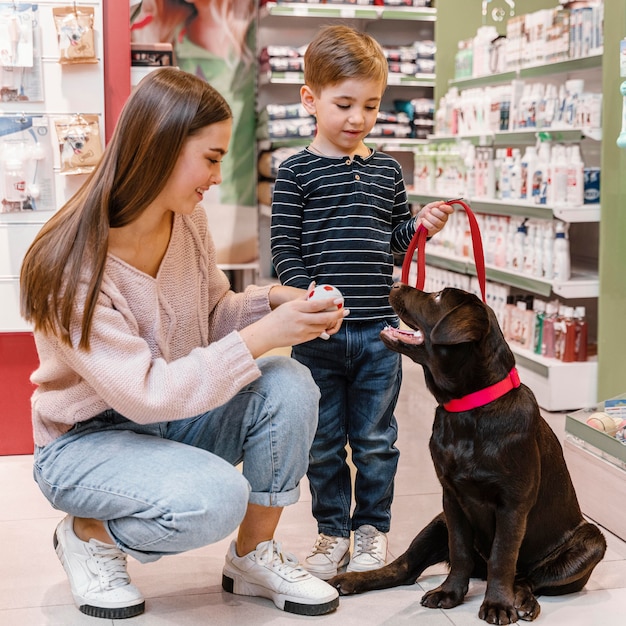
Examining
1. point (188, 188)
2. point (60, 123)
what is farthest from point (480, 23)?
point (188, 188)

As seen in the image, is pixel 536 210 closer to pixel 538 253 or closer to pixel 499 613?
pixel 538 253

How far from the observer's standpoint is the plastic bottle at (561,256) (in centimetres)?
418

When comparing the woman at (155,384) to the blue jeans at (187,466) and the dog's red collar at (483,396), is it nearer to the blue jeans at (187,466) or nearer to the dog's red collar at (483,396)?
the blue jeans at (187,466)

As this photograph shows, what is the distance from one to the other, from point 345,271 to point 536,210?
2129mm

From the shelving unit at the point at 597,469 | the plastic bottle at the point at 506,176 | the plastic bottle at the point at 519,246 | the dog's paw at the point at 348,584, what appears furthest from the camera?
the plastic bottle at the point at 506,176

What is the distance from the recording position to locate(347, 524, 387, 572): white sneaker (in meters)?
2.37

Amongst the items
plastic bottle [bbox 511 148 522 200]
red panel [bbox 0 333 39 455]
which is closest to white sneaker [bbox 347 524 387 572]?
red panel [bbox 0 333 39 455]

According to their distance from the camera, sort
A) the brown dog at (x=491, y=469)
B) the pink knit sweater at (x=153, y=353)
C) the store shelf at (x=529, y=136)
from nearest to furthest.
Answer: the pink knit sweater at (x=153, y=353) → the brown dog at (x=491, y=469) → the store shelf at (x=529, y=136)

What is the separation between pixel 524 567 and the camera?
219cm

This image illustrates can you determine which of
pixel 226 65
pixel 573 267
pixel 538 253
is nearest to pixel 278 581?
pixel 538 253

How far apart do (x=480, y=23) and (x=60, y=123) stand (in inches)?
133

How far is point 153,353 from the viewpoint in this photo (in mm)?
2080

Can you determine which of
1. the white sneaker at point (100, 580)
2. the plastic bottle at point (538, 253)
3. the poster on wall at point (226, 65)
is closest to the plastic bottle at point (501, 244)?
the plastic bottle at point (538, 253)

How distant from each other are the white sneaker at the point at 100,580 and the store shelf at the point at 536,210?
2618 millimetres
